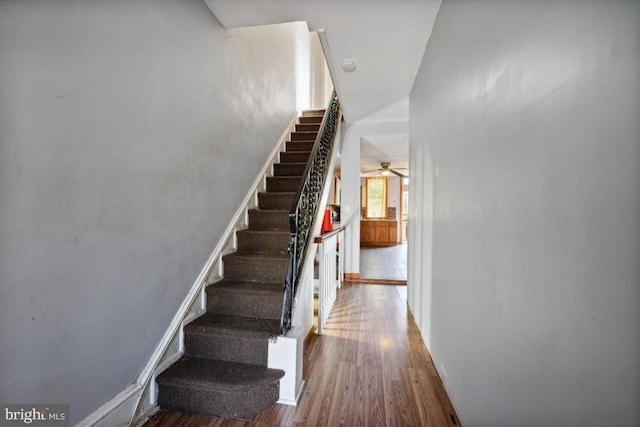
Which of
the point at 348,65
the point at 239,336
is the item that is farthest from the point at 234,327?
the point at 348,65

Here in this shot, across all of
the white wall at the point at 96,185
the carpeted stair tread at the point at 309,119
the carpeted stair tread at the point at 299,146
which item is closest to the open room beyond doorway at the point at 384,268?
the carpeted stair tread at the point at 299,146

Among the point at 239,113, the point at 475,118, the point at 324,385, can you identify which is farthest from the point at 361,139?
the point at 324,385

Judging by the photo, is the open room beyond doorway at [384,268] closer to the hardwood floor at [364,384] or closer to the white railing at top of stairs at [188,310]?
the hardwood floor at [364,384]

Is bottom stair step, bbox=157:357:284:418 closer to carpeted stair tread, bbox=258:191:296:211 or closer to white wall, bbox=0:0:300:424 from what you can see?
white wall, bbox=0:0:300:424

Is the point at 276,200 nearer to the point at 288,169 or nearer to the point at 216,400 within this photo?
the point at 288,169

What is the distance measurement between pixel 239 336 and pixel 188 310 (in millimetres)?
456

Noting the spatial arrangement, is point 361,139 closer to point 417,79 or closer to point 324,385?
point 417,79

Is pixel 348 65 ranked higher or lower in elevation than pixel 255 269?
higher

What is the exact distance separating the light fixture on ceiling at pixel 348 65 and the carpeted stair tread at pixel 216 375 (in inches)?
111

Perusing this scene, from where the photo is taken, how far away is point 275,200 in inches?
121

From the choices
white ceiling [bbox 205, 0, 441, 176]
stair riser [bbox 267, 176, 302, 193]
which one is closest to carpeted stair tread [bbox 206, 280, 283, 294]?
stair riser [bbox 267, 176, 302, 193]

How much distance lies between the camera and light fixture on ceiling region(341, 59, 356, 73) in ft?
9.05

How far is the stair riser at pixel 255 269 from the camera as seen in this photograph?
7.62 feet

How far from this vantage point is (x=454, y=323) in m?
1.61
